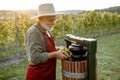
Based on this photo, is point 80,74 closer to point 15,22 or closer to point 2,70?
point 2,70

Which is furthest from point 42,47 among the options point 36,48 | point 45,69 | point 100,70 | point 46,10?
point 100,70

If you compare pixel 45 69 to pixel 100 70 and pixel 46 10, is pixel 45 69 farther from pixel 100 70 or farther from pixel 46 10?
pixel 100 70

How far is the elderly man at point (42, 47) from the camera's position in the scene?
2.92m

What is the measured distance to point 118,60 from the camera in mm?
10070

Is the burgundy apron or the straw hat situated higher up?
the straw hat

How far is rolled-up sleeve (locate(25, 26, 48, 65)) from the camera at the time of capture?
2.91 m

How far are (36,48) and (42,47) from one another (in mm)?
88

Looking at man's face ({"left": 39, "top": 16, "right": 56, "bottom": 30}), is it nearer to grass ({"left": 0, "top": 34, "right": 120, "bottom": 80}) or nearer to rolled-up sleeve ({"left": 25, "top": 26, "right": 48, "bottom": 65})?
rolled-up sleeve ({"left": 25, "top": 26, "right": 48, "bottom": 65})

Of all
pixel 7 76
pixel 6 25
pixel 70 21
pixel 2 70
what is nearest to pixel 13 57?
pixel 6 25

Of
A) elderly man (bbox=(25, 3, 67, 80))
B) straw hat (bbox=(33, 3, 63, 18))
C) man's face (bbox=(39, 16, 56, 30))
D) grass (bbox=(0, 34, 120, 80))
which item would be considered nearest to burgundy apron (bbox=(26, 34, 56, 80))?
elderly man (bbox=(25, 3, 67, 80))

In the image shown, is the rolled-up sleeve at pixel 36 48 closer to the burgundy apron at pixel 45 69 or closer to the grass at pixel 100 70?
the burgundy apron at pixel 45 69

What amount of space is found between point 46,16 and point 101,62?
7.12 meters

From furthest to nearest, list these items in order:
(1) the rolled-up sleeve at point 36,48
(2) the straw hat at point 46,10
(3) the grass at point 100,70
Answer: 1. (3) the grass at point 100,70
2. (2) the straw hat at point 46,10
3. (1) the rolled-up sleeve at point 36,48

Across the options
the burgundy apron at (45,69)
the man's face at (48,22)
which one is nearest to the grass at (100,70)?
the burgundy apron at (45,69)
